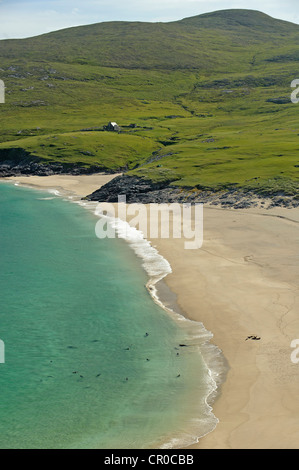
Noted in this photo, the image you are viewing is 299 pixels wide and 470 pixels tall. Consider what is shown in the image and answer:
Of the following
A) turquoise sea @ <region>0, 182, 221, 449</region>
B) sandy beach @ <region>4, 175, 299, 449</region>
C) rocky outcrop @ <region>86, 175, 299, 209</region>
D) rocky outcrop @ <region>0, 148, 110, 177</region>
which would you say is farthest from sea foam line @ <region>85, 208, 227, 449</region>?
rocky outcrop @ <region>0, 148, 110, 177</region>

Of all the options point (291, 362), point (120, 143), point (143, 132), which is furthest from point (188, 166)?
point (291, 362)

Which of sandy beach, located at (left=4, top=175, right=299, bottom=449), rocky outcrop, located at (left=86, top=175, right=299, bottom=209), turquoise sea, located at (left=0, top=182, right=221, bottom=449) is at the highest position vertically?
rocky outcrop, located at (left=86, top=175, right=299, bottom=209)

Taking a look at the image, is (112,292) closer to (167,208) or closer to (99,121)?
(167,208)

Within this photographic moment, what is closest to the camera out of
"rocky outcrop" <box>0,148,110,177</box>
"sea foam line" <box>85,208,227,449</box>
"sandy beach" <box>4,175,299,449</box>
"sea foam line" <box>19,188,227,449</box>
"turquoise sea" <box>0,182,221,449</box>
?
"sea foam line" <box>19,188,227,449</box>

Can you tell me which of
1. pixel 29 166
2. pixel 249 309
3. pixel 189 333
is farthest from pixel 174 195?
pixel 29 166

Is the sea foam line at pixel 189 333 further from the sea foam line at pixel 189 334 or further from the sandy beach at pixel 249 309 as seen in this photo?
the sandy beach at pixel 249 309

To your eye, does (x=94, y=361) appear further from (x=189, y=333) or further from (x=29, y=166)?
(x=29, y=166)

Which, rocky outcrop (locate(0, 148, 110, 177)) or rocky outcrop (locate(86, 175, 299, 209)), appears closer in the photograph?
rocky outcrop (locate(86, 175, 299, 209))

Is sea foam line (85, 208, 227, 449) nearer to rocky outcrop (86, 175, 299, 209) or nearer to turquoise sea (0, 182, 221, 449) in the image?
turquoise sea (0, 182, 221, 449)
